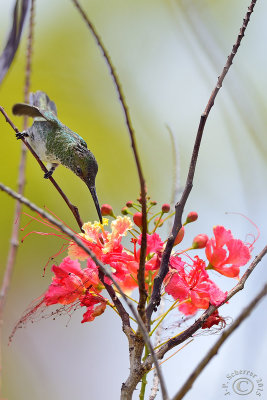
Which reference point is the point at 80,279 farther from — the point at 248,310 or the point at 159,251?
the point at 248,310

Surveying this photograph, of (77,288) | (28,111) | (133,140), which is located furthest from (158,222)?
(28,111)

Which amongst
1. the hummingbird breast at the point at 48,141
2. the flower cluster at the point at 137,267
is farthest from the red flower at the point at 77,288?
the hummingbird breast at the point at 48,141

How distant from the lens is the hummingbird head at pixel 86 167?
109 inches

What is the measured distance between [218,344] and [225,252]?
2.45ft

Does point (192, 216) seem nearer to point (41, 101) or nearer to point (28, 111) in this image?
point (28, 111)

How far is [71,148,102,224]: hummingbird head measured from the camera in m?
2.78

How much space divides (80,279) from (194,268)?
354 mm

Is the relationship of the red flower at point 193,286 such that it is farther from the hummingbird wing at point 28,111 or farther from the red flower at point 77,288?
the hummingbird wing at point 28,111

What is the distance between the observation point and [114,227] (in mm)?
1695

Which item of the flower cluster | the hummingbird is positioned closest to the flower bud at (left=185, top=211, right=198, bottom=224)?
the flower cluster

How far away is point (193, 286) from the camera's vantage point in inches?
64.1

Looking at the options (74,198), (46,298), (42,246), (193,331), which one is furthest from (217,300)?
(42,246)

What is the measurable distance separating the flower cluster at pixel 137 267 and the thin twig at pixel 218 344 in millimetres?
551

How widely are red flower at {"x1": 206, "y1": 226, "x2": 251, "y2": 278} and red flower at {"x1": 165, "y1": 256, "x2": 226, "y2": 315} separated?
0.04m
